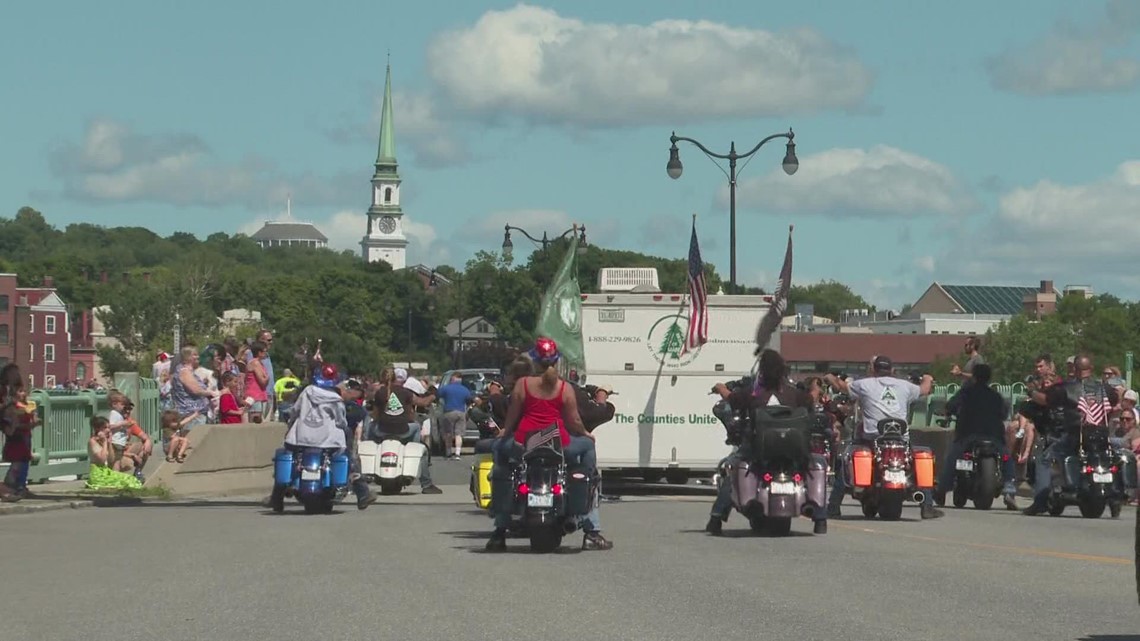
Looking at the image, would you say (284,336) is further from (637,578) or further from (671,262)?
(637,578)

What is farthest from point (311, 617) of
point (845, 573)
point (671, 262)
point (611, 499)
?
point (671, 262)

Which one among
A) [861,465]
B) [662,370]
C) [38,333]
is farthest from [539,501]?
[38,333]

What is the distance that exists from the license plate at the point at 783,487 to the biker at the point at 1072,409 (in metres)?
5.30

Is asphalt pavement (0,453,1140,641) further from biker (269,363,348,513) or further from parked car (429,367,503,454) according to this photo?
parked car (429,367,503,454)

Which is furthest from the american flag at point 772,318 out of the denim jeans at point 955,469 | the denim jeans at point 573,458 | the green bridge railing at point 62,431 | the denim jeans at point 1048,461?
the denim jeans at point 573,458

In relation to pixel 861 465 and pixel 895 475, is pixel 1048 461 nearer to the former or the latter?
pixel 895 475

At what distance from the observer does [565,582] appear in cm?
1363

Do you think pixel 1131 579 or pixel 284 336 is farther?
pixel 284 336

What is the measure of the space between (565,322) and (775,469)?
11.4 meters

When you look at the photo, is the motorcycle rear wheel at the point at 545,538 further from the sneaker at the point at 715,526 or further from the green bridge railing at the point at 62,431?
the green bridge railing at the point at 62,431

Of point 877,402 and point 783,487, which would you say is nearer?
point 783,487

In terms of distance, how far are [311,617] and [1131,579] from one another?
5486 mm

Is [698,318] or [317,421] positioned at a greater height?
[698,318]

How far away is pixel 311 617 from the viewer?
1165 cm
